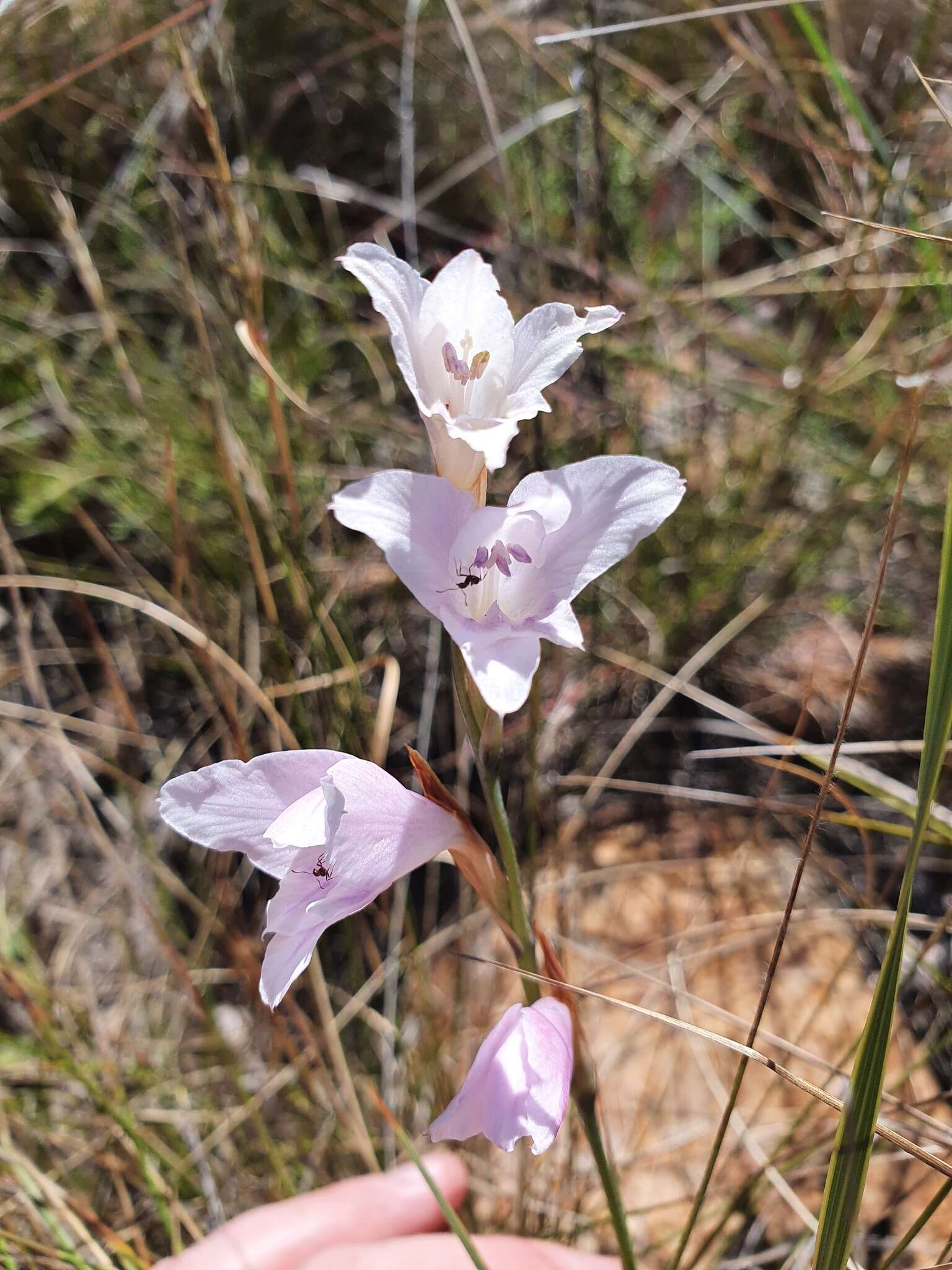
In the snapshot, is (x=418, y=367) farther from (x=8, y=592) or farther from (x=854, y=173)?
(x=8, y=592)

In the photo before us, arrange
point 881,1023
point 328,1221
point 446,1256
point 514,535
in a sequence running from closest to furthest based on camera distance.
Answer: point 881,1023
point 514,535
point 446,1256
point 328,1221

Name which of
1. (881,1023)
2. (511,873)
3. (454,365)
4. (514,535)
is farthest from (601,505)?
(881,1023)

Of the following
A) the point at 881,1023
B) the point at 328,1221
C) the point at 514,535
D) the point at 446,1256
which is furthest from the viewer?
the point at 328,1221

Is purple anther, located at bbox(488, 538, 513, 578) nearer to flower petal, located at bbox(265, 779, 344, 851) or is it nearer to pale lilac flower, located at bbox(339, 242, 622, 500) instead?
pale lilac flower, located at bbox(339, 242, 622, 500)

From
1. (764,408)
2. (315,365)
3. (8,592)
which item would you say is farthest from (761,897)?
(8,592)

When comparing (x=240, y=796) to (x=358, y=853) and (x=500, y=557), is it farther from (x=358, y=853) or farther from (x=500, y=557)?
(x=500, y=557)

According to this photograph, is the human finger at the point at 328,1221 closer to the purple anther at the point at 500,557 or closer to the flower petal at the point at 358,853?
the flower petal at the point at 358,853
